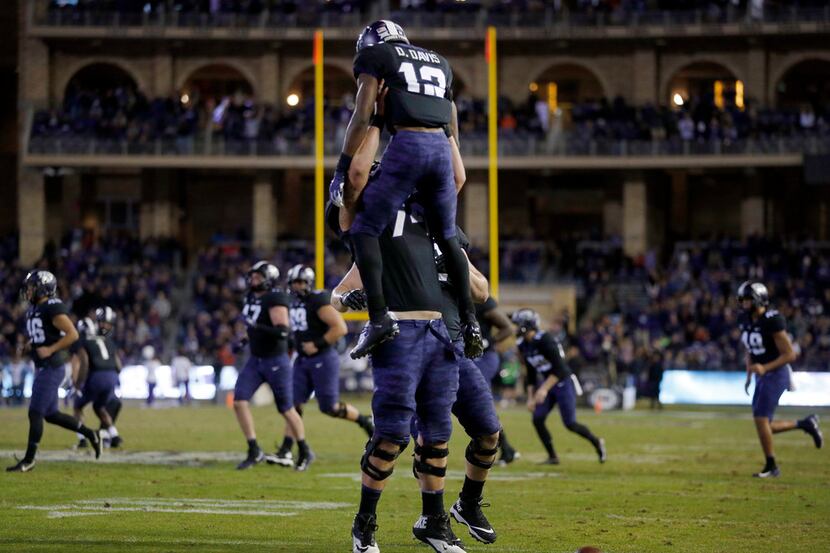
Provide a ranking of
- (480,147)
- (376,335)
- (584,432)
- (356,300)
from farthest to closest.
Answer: (480,147), (584,432), (356,300), (376,335)

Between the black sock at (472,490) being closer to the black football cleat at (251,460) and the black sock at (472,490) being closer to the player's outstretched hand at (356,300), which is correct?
the player's outstretched hand at (356,300)

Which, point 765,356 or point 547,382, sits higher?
point 765,356

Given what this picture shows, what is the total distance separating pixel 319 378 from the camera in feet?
51.1

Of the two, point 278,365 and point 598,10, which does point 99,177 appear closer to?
point 598,10

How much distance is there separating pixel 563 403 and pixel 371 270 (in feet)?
32.1

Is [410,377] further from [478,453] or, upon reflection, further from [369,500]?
[478,453]

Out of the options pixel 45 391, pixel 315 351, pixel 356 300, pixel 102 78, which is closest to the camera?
pixel 356 300

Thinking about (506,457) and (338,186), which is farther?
(506,457)

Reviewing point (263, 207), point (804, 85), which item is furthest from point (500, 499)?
point (804, 85)

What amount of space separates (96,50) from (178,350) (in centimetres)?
1544

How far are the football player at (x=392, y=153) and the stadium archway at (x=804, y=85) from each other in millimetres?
41692

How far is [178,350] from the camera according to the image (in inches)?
1441

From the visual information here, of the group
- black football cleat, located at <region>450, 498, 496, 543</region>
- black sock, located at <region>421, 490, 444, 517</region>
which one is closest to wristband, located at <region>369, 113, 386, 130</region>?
black sock, located at <region>421, 490, 444, 517</region>

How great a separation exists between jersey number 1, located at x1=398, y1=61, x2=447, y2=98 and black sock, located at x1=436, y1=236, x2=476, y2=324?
32.2 inches
